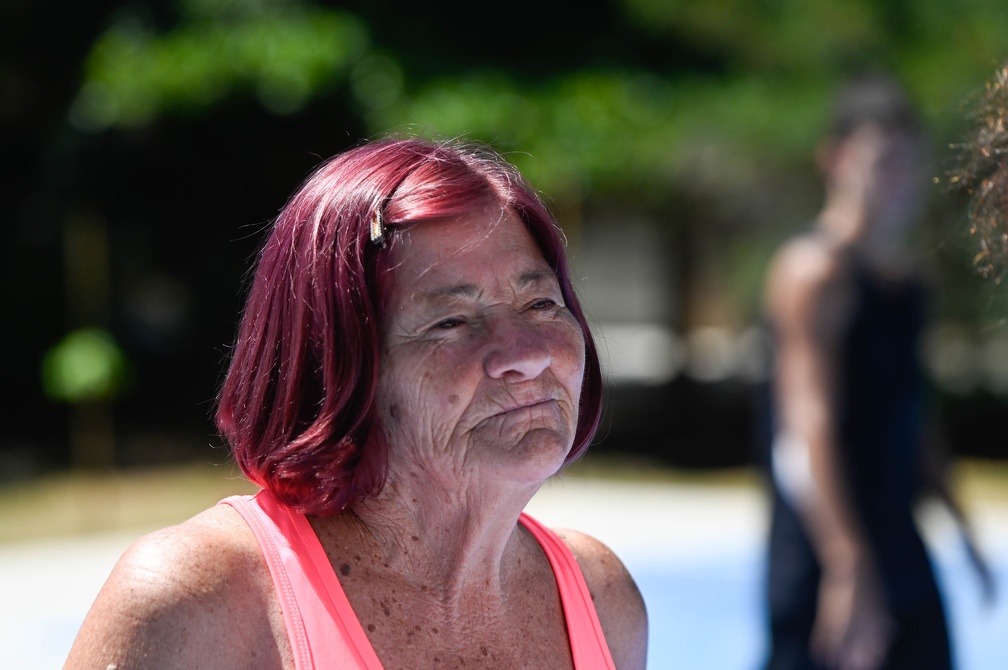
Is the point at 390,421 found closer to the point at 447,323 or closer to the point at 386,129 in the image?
the point at 447,323

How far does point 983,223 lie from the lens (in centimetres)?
175

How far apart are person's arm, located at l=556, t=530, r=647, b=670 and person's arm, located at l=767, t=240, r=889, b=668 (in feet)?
4.81

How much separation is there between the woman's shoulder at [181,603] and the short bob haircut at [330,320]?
0.13 meters

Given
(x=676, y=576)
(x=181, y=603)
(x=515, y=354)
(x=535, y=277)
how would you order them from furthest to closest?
(x=676, y=576) → (x=535, y=277) → (x=515, y=354) → (x=181, y=603)

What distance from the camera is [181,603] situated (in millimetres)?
1251

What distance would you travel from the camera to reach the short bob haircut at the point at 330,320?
54.7 inches

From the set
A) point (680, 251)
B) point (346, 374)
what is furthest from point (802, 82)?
point (346, 374)

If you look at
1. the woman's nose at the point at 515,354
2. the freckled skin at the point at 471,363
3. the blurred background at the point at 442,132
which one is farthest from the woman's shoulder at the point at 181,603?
the blurred background at the point at 442,132

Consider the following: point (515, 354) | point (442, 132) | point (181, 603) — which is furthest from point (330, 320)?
point (442, 132)

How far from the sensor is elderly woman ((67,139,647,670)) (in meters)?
1.33

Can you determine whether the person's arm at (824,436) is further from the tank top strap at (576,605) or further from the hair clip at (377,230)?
the hair clip at (377,230)

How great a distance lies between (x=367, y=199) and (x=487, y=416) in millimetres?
305

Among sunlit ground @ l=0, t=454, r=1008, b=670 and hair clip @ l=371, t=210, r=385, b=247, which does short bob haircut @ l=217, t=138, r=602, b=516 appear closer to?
hair clip @ l=371, t=210, r=385, b=247

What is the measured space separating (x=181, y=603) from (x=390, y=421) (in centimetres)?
33
